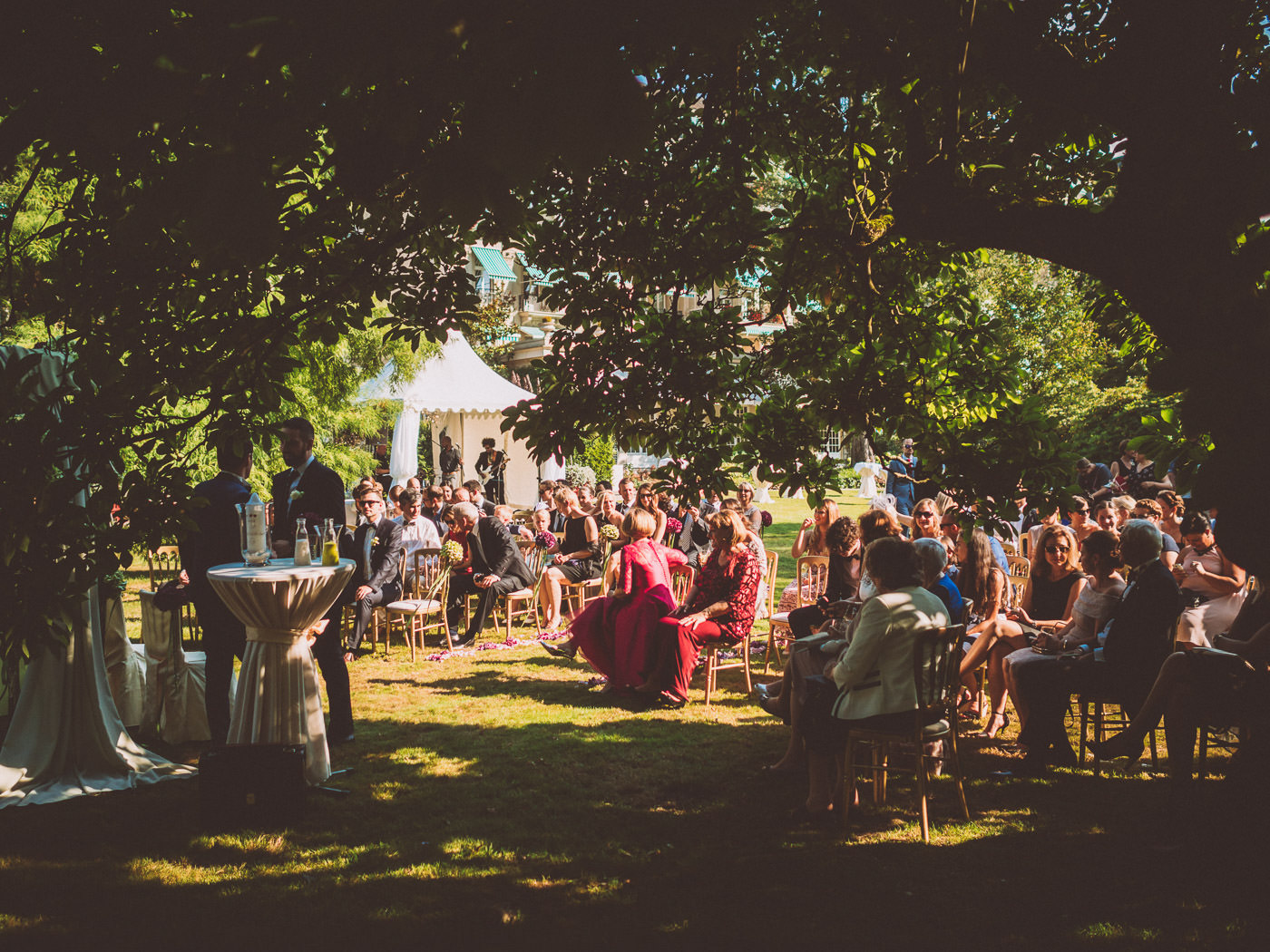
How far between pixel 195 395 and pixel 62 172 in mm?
1049

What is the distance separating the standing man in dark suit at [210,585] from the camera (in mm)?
5488

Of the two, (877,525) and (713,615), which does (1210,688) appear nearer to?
(877,525)

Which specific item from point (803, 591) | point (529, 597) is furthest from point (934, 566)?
point (529, 597)

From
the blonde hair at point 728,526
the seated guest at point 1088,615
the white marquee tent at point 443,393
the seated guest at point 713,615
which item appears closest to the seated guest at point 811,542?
the seated guest at point 713,615

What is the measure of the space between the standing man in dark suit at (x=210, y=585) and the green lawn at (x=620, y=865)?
60 cm

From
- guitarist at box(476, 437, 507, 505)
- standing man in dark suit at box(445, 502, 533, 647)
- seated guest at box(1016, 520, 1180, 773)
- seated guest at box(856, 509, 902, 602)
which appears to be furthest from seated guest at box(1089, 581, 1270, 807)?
guitarist at box(476, 437, 507, 505)

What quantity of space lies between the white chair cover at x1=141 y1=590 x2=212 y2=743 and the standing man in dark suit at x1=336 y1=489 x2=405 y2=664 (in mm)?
2600

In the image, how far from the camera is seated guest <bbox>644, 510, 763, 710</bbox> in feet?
24.4

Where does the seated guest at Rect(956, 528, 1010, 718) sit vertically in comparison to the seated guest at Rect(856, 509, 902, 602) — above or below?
below

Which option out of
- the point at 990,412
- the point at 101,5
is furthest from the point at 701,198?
the point at 101,5

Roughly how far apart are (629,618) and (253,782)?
3638 mm

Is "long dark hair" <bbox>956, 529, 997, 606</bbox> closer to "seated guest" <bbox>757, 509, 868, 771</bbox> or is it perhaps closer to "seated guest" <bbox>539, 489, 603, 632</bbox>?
"seated guest" <bbox>757, 509, 868, 771</bbox>

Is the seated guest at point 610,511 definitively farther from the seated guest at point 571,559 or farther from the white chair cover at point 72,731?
the white chair cover at point 72,731

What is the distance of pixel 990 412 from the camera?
13.7ft
